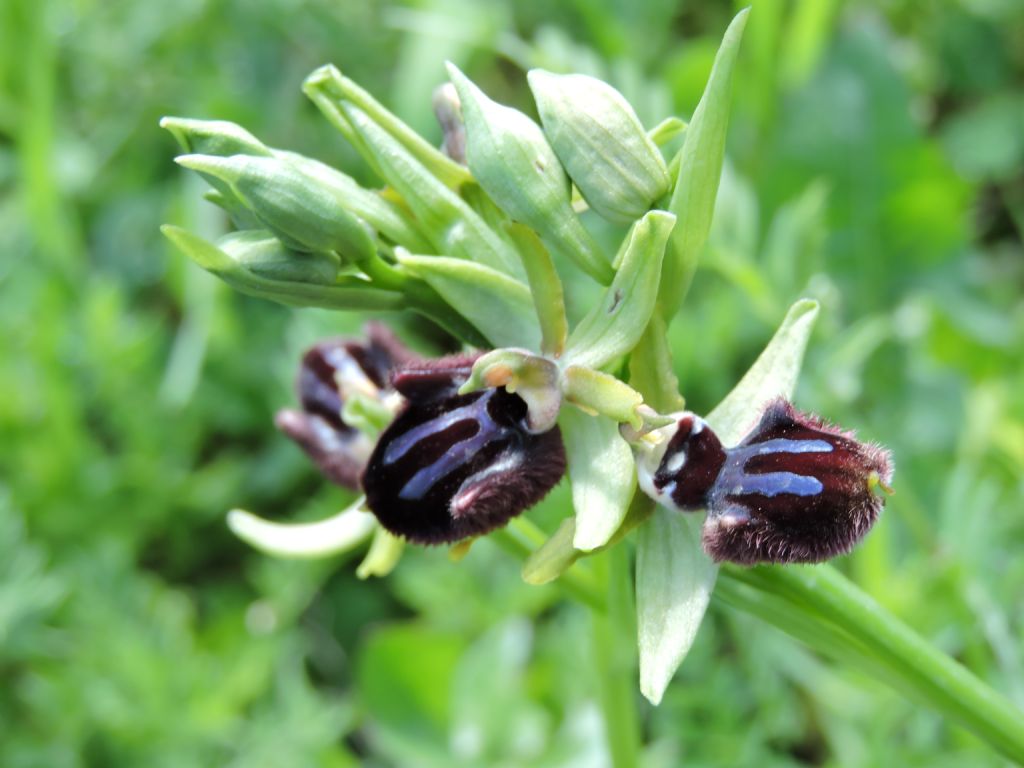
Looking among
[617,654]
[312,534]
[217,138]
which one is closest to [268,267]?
[217,138]

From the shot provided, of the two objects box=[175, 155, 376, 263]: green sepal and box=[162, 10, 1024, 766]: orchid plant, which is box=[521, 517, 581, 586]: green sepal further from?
box=[175, 155, 376, 263]: green sepal

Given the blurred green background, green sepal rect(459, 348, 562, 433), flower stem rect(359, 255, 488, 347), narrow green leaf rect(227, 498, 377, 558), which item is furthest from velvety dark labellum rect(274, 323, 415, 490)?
the blurred green background

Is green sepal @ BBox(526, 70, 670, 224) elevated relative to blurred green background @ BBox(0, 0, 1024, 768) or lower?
elevated

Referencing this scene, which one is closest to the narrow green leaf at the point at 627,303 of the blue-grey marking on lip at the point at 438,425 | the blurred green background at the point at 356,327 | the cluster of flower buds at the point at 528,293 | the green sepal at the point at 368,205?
the cluster of flower buds at the point at 528,293

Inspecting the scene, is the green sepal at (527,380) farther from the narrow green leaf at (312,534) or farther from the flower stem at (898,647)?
the narrow green leaf at (312,534)

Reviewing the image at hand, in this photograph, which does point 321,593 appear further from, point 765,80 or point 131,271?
point 765,80

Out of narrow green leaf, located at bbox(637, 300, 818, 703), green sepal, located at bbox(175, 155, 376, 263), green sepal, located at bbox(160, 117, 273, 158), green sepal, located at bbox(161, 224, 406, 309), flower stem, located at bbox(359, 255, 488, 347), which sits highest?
green sepal, located at bbox(160, 117, 273, 158)
